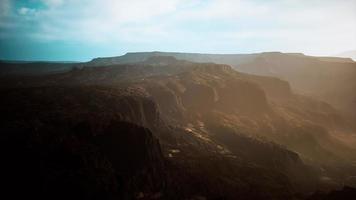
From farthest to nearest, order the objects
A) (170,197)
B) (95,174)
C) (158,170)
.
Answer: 1. (158,170)
2. (170,197)
3. (95,174)

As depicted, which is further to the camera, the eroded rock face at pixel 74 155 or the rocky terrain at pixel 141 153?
the rocky terrain at pixel 141 153

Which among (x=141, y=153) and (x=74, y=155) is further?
(x=141, y=153)

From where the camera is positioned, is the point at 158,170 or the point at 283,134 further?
the point at 283,134

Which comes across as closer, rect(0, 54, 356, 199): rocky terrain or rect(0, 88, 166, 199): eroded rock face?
rect(0, 88, 166, 199): eroded rock face

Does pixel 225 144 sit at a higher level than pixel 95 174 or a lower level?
lower

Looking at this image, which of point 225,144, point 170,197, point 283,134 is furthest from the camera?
point 283,134

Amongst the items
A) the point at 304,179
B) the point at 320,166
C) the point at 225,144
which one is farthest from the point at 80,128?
the point at 320,166

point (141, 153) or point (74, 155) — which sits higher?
point (74, 155)

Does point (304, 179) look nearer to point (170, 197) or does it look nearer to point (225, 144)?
point (225, 144)

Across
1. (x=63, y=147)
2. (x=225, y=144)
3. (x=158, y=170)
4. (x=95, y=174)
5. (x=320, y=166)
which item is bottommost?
(x=320, y=166)

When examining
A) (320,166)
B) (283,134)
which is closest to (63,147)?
(320,166)

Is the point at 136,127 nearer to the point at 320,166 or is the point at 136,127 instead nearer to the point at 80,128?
the point at 80,128
